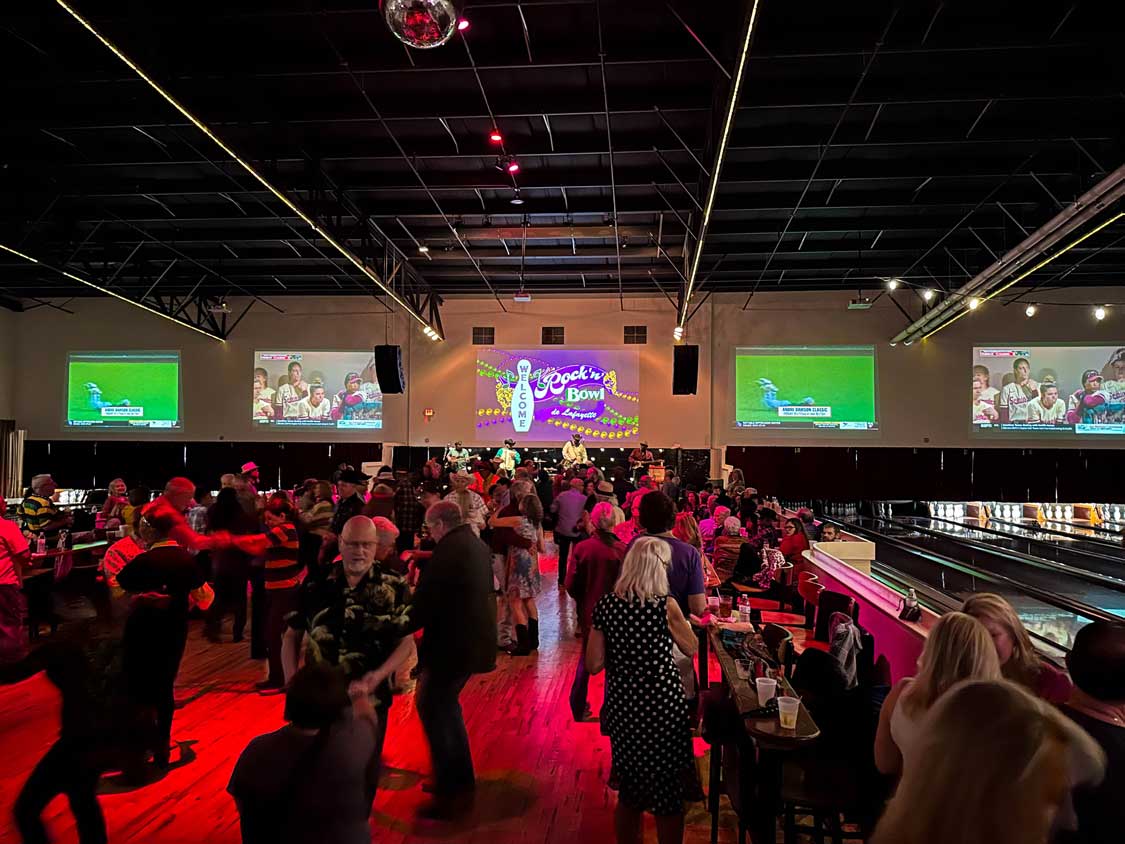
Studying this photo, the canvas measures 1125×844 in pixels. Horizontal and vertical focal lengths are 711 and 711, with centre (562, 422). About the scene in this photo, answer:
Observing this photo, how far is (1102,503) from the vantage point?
1577 cm

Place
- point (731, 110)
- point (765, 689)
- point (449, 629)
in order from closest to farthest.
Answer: point (765, 689) → point (449, 629) → point (731, 110)

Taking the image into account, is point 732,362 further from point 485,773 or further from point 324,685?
point 324,685

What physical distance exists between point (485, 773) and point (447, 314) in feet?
48.4

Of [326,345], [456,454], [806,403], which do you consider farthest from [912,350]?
[326,345]

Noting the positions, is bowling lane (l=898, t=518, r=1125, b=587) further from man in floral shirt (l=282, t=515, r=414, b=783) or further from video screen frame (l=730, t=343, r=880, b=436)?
man in floral shirt (l=282, t=515, r=414, b=783)

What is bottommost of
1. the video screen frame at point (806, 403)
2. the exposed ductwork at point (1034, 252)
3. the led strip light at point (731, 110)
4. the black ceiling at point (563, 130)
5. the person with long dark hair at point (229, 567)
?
the person with long dark hair at point (229, 567)

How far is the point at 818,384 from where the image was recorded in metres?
16.5

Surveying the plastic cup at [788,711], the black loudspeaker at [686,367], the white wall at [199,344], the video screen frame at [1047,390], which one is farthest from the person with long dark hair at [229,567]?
the video screen frame at [1047,390]

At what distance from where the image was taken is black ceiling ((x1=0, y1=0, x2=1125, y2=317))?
6500mm

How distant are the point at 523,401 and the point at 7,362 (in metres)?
12.8

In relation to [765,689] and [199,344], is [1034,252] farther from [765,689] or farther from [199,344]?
[199,344]

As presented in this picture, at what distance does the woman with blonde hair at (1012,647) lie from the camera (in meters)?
2.23

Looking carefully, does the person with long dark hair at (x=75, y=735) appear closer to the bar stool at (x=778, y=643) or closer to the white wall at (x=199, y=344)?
the bar stool at (x=778, y=643)

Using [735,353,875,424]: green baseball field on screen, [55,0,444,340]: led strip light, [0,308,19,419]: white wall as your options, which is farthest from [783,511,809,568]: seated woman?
[0,308,19,419]: white wall
